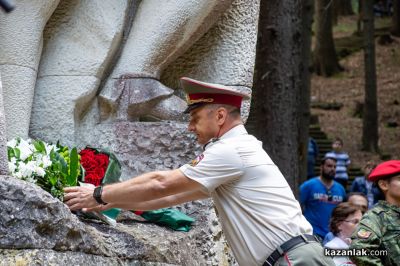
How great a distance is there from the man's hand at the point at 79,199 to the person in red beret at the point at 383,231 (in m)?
1.34

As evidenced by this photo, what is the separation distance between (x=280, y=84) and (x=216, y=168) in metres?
4.56

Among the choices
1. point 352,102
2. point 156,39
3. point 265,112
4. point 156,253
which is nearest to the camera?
point 156,253

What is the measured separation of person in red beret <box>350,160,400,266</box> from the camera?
4.48 m

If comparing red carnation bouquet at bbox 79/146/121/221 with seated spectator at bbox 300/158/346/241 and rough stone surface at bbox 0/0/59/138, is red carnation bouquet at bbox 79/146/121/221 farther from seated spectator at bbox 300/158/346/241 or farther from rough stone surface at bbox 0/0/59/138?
seated spectator at bbox 300/158/346/241

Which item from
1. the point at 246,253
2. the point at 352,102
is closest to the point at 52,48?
the point at 246,253

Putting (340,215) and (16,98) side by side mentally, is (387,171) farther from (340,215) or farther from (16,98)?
(16,98)

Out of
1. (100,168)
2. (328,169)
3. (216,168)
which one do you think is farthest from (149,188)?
(328,169)

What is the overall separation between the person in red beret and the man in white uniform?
1.94ft

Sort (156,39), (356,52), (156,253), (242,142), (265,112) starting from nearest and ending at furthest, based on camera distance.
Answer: (242,142), (156,253), (156,39), (265,112), (356,52)

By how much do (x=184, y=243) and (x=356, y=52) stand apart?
2419 centimetres

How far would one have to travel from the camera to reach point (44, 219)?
11.8 feet

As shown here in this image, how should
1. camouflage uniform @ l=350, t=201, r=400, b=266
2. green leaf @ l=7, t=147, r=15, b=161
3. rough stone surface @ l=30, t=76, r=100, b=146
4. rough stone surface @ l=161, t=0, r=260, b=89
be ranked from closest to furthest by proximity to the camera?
1. green leaf @ l=7, t=147, r=15, b=161
2. camouflage uniform @ l=350, t=201, r=400, b=266
3. rough stone surface @ l=30, t=76, r=100, b=146
4. rough stone surface @ l=161, t=0, r=260, b=89

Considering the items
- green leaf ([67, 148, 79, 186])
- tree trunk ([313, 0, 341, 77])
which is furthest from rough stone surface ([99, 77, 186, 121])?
tree trunk ([313, 0, 341, 77])

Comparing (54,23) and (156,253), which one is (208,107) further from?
(54,23)
